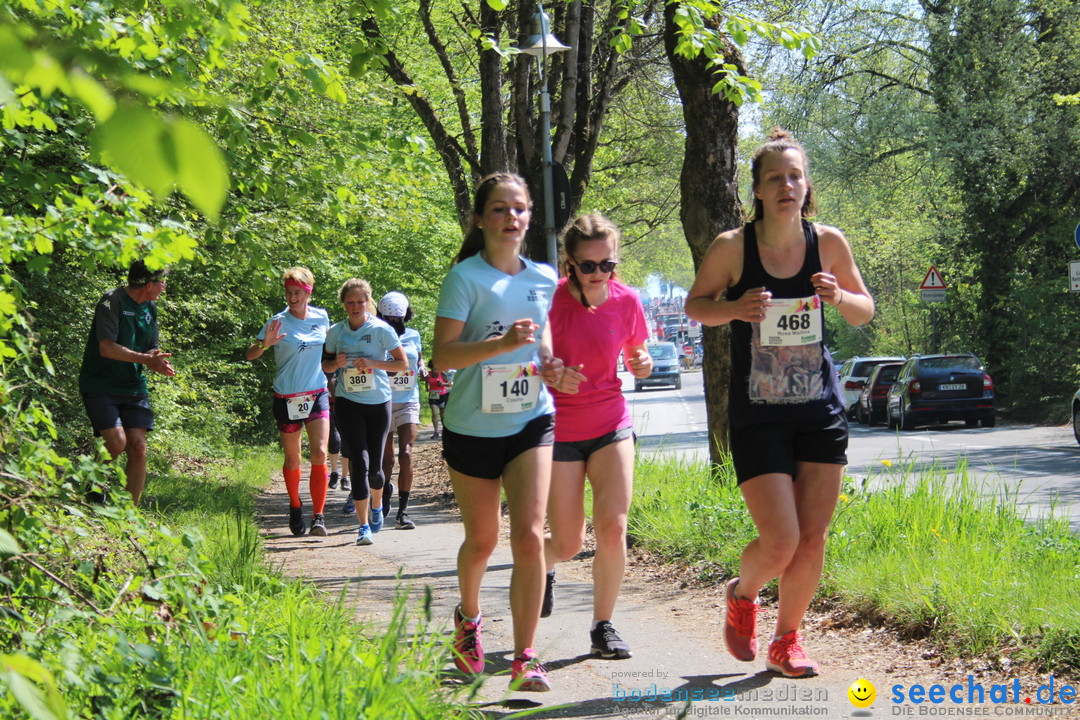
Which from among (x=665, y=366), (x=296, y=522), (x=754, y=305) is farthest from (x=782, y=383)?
(x=665, y=366)

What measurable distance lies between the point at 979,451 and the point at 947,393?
21.1 feet

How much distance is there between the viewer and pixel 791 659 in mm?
4570

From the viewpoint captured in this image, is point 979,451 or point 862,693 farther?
point 979,451

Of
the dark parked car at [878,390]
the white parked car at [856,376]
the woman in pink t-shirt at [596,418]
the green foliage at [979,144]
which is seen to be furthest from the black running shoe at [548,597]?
the white parked car at [856,376]

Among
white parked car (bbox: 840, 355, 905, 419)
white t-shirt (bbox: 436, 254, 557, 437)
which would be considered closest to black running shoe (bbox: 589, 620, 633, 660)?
white t-shirt (bbox: 436, 254, 557, 437)

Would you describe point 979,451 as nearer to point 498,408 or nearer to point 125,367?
point 125,367

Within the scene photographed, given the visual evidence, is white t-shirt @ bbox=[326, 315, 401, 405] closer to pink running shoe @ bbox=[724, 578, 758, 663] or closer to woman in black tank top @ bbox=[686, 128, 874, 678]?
woman in black tank top @ bbox=[686, 128, 874, 678]

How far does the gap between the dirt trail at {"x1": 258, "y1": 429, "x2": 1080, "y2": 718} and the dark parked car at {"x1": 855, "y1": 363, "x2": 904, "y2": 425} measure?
20.6 metres

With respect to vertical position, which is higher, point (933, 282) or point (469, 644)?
point (933, 282)

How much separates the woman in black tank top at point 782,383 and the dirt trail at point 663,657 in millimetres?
272

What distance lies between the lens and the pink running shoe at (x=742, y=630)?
4629 mm

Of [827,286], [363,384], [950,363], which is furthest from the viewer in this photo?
[950,363]

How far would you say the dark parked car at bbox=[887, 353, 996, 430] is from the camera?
2334cm

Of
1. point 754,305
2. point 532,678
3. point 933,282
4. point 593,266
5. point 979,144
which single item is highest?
point 979,144
